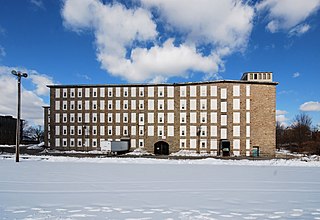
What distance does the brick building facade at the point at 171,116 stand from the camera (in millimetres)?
49188

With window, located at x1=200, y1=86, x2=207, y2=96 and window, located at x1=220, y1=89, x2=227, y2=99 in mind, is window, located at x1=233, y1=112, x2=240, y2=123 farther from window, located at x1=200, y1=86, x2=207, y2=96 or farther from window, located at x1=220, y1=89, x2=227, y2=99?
window, located at x1=200, y1=86, x2=207, y2=96

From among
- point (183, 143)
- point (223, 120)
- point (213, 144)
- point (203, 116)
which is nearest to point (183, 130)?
point (183, 143)

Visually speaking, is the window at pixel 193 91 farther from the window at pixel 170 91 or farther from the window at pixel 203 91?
the window at pixel 170 91

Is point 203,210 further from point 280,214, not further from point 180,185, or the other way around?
point 180,185

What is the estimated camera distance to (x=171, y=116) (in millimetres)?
52750

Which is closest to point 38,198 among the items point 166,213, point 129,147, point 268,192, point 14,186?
point 14,186

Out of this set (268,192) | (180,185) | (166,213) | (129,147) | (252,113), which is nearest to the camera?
(166,213)

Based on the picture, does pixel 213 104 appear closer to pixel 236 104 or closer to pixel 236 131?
pixel 236 104

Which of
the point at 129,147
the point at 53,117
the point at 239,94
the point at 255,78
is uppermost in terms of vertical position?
the point at 255,78

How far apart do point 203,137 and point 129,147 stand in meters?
16.6

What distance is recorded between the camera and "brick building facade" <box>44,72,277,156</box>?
49188 millimetres

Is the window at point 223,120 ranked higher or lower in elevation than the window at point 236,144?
higher

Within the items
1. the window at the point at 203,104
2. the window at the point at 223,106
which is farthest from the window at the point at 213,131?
the window at the point at 203,104

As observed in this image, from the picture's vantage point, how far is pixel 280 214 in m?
7.20
